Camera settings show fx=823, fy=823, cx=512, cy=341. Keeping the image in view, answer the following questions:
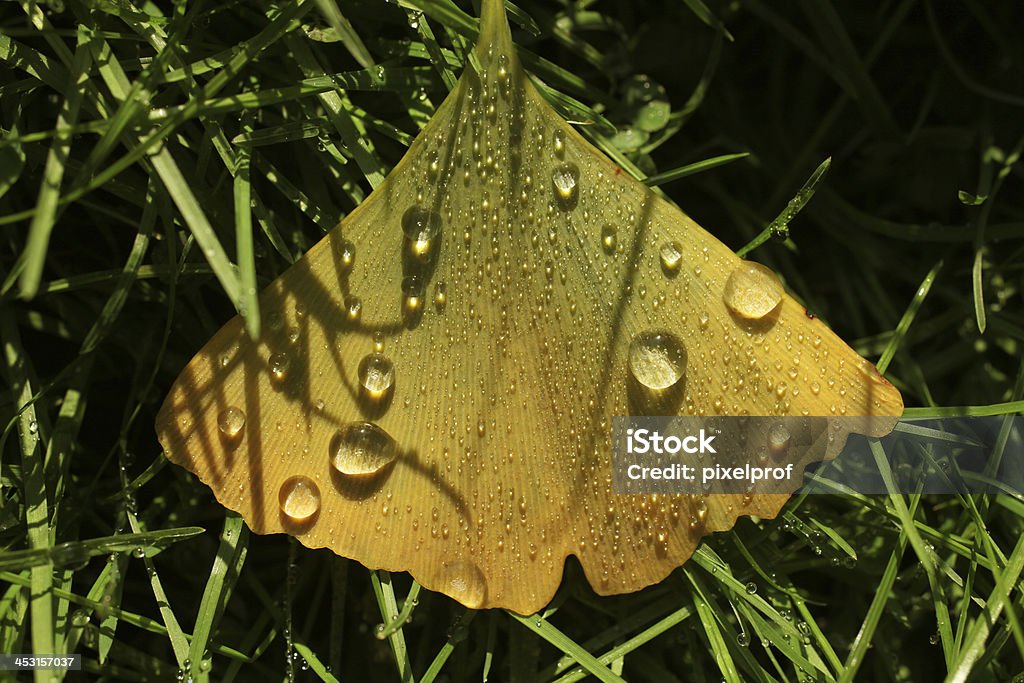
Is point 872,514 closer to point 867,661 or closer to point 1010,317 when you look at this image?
point 867,661

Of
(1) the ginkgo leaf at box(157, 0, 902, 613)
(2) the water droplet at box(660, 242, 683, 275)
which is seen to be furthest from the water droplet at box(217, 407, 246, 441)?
(2) the water droplet at box(660, 242, 683, 275)

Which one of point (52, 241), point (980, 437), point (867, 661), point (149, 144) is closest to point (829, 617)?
point (867, 661)

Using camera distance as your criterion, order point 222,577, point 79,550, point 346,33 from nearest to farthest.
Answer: point 346,33, point 79,550, point 222,577

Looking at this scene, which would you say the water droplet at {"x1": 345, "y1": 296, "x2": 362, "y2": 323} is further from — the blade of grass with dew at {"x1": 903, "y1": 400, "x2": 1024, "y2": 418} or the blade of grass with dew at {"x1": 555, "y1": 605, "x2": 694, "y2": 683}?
the blade of grass with dew at {"x1": 903, "y1": 400, "x2": 1024, "y2": 418}

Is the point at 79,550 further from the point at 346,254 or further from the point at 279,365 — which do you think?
the point at 346,254

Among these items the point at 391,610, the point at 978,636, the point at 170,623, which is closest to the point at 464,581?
the point at 391,610

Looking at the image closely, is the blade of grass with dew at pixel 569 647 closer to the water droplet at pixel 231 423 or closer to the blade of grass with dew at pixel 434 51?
the water droplet at pixel 231 423

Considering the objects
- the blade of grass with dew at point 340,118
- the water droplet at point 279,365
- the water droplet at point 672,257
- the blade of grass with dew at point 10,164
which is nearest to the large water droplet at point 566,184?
the water droplet at point 672,257
